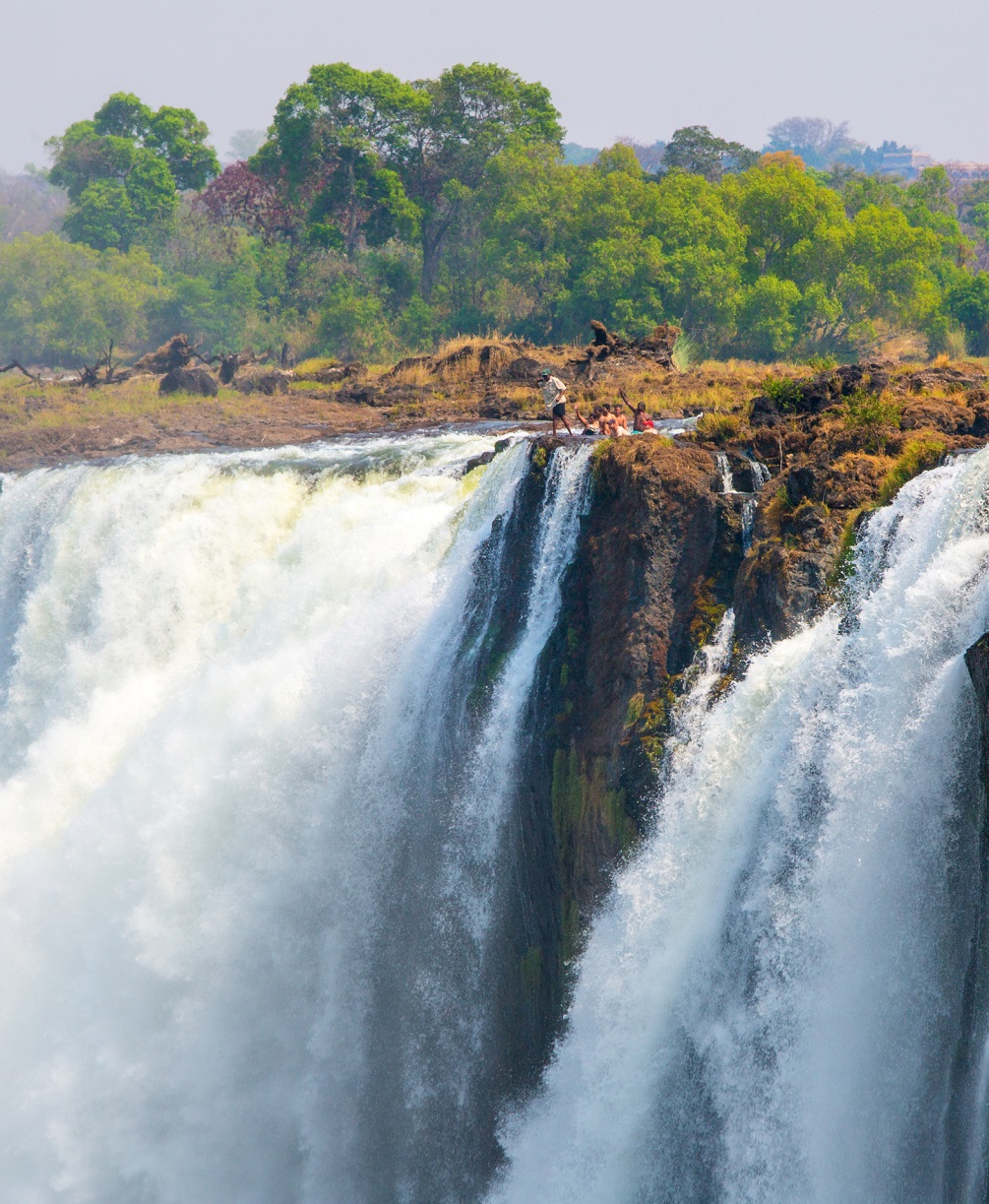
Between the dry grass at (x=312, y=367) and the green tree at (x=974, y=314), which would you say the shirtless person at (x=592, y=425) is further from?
the green tree at (x=974, y=314)

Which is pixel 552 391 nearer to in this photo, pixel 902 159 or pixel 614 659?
pixel 614 659

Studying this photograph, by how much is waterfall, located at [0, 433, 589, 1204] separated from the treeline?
66.1ft

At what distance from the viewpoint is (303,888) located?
1278cm

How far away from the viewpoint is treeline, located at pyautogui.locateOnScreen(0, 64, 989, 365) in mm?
33156

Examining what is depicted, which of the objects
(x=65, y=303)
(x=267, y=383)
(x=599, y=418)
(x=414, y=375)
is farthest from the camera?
(x=65, y=303)

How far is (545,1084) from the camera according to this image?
10.4 meters

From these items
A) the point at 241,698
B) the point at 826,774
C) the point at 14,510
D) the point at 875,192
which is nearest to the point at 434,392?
the point at 14,510

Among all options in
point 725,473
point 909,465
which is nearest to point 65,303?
point 725,473

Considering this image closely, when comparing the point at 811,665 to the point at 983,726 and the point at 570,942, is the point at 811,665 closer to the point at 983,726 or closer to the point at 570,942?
A: the point at 983,726

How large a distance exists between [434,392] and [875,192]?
25647 mm

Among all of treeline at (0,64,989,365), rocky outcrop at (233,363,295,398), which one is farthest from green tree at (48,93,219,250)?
rocky outcrop at (233,363,295,398)

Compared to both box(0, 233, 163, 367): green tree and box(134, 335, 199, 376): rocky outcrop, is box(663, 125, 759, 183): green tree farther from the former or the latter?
box(134, 335, 199, 376): rocky outcrop

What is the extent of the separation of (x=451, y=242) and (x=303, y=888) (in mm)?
34262

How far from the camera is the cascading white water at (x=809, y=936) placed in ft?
26.0
